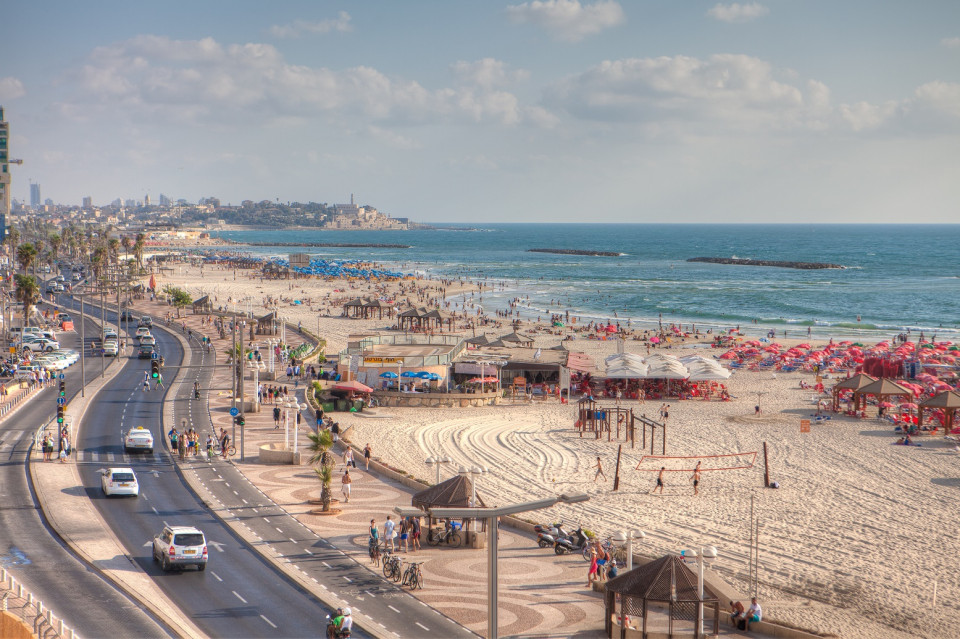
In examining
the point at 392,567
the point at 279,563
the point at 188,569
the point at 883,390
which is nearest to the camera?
the point at 392,567

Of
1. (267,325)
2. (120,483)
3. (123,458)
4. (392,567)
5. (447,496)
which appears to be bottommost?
(123,458)

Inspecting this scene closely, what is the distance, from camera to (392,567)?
25.7m

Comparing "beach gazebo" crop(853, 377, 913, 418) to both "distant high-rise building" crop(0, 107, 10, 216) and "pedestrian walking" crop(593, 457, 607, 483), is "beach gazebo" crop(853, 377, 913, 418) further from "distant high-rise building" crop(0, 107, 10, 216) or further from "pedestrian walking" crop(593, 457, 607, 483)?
"distant high-rise building" crop(0, 107, 10, 216)

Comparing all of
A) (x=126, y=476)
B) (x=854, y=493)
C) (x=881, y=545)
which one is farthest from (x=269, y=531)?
(x=854, y=493)

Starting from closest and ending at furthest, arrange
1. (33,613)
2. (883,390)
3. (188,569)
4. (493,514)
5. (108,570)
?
(493,514), (33,613), (108,570), (188,569), (883,390)

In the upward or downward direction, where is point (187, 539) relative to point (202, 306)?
downward

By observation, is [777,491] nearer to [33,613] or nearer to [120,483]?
[120,483]

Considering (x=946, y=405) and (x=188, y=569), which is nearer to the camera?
(x=188, y=569)

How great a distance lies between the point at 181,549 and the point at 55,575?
3.21 metres

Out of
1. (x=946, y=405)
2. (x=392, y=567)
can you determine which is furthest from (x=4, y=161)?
(x=392, y=567)

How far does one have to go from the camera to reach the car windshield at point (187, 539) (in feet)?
83.9

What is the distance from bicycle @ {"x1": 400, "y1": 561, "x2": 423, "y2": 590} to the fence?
8.38 meters

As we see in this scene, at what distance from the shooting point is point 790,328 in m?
103

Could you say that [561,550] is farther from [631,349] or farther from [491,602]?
[631,349]
